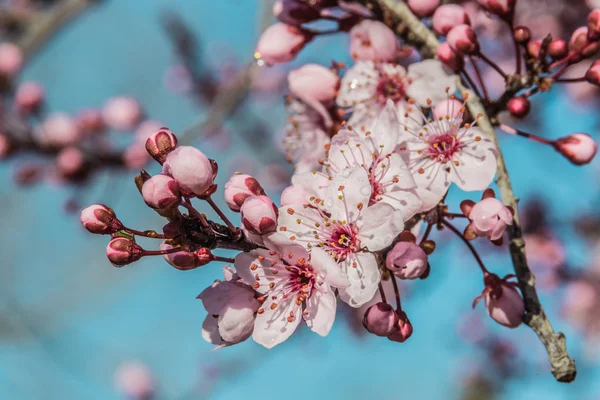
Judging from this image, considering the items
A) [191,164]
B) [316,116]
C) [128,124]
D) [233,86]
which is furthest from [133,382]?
[191,164]

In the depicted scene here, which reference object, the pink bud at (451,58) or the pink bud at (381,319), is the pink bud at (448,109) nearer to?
the pink bud at (451,58)

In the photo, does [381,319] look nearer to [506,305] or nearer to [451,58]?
[506,305]

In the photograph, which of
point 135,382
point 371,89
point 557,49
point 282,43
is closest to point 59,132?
point 282,43

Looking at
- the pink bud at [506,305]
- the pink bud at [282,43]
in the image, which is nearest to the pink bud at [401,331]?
the pink bud at [506,305]

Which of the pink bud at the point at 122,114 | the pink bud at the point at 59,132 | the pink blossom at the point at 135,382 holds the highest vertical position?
the pink bud at the point at 59,132

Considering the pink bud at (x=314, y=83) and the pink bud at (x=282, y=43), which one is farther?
the pink bud at (x=282, y=43)

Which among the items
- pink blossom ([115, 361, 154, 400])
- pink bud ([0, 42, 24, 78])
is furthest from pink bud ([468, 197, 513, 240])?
pink blossom ([115, 361, 154, 400])
